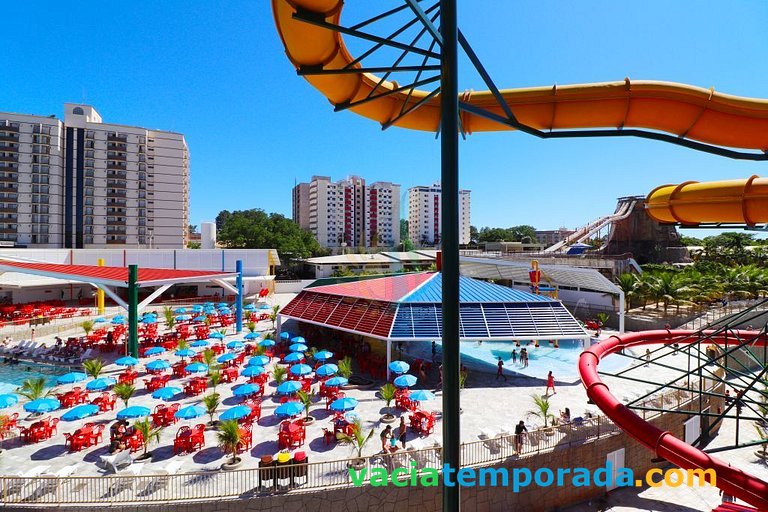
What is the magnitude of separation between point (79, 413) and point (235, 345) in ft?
39.2

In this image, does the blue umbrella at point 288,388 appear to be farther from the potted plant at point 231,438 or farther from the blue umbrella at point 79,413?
the blue umbrella at point 79,413

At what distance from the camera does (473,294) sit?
76.1ft

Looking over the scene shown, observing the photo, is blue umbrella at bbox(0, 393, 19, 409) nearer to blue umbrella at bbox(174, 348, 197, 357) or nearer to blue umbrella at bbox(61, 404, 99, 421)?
blue umbrella at bbox(61, 404, 99, 421)

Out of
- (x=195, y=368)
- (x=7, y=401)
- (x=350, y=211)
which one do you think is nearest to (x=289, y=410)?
(x=195, y=368)

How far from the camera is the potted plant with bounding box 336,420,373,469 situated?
11.1m

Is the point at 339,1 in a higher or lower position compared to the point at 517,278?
higher

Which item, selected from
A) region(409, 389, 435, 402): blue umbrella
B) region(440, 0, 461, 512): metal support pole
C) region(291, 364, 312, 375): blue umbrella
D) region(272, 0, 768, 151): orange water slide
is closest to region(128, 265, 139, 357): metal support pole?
region(291, 364, 312, 375): blue umbrella

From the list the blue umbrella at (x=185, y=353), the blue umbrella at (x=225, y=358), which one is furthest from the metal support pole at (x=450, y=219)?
the blue umbrella at (x=185, y=353)

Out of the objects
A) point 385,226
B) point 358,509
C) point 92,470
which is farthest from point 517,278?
point 385,226

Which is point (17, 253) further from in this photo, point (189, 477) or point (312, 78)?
point (312, 78)

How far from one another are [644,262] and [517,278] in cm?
3280

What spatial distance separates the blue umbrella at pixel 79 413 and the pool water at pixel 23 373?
734cm

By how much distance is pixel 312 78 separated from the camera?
545cm

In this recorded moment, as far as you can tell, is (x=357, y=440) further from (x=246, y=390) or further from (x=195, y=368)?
(x=195, y=368)
